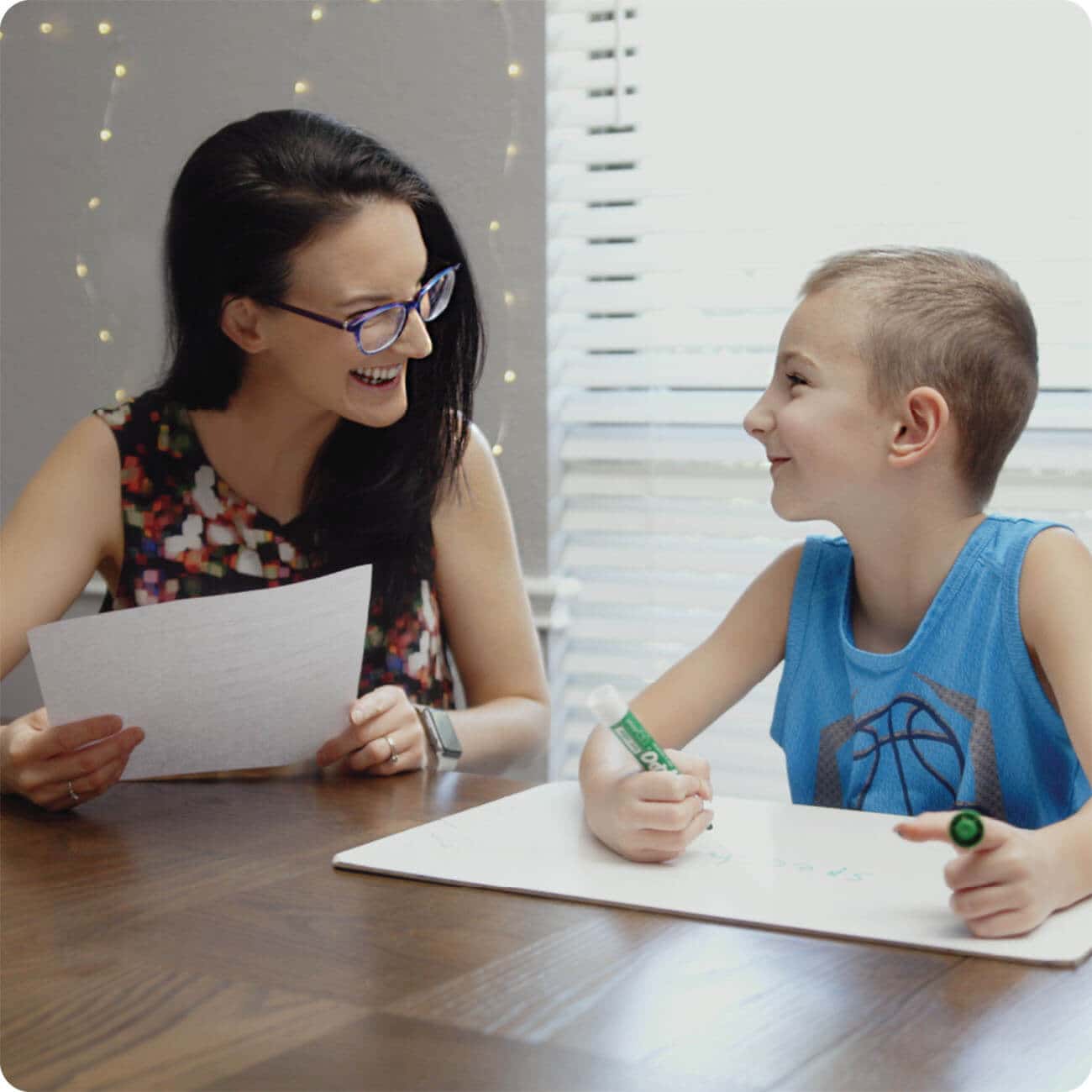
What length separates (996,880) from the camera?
0.74 metres

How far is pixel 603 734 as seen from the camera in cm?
106

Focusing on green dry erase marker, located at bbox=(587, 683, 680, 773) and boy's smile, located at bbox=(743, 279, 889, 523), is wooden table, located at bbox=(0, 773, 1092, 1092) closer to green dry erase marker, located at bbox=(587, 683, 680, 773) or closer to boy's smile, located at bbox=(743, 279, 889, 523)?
green dry erase marker, located at bbox=(587, 683, 680, 773)

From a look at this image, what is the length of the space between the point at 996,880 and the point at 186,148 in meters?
2.05

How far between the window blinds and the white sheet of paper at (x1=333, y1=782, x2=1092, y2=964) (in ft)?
4.03

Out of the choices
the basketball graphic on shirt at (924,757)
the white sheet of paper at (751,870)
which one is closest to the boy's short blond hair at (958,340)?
the basketball graphic on shirt at (924,757)

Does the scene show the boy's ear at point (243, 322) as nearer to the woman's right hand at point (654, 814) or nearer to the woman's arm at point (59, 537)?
the woman's arm at point (59, 537)

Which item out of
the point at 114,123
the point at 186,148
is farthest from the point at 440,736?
the point at 114,123

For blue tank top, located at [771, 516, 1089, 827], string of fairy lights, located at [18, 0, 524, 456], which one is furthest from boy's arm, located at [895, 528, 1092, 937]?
string of fairy lights, located at [18, 0, 524, 456]

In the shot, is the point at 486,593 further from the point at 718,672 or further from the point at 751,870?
the point at 751,870

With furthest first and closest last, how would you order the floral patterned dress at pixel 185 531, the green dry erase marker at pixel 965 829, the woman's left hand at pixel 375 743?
the floral patterned dress at pixel 185 531
the woman's left hand at pixel 375 743
the green dry erase marker at pixel 965 829

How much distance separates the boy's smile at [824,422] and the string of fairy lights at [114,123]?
115cm

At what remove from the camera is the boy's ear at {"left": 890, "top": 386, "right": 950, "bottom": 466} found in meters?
1.11

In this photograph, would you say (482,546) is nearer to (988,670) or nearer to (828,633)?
(828,633)

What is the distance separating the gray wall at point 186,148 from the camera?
87.1 inches
